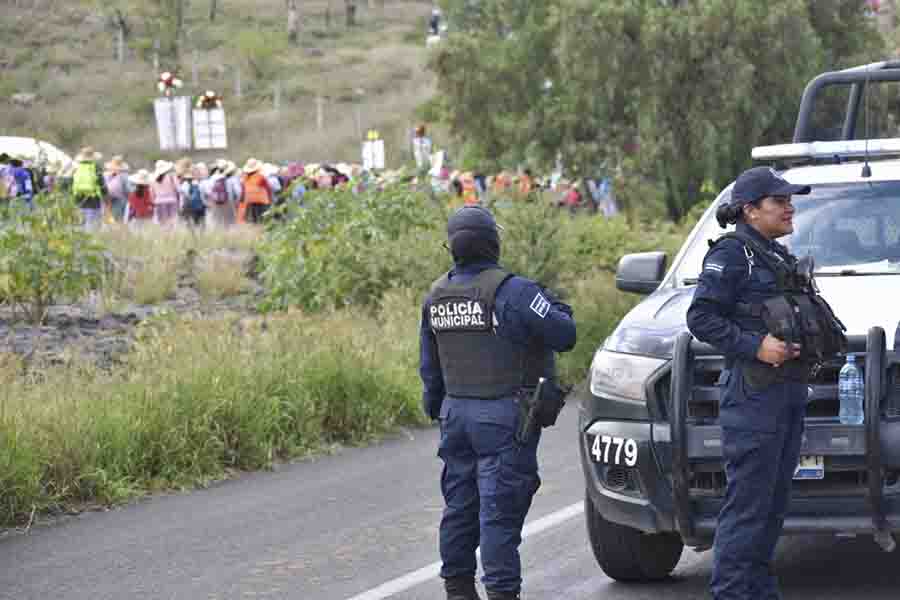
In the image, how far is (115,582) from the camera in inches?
321

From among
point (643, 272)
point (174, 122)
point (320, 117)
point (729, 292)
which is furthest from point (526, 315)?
point (320, 117)

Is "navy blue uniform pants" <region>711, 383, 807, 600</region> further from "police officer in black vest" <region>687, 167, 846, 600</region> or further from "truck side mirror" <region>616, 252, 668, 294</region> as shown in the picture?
"truck side mirror" <region>616, 252, 668, 294</region>

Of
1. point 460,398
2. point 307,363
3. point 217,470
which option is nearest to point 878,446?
point 460,398

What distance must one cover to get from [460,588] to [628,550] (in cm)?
99

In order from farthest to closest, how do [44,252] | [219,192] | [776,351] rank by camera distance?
1. [219,192]
2. [44,252]
3. [776,351]

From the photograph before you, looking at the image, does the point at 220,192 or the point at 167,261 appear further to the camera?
the point at 220,192

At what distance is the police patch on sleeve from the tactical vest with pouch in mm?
713

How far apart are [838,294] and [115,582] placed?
3360 mm

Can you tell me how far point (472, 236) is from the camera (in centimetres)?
698

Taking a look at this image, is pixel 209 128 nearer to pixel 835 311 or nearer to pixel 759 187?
pixel 835 311

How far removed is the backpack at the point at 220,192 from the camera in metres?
31.3

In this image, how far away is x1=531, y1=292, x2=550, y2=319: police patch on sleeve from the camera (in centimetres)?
684

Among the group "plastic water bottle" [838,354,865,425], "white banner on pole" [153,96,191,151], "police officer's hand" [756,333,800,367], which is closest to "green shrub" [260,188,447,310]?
"plastic water bottle" [838,354,865,425]

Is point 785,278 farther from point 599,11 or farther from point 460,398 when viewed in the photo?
point 599,11
